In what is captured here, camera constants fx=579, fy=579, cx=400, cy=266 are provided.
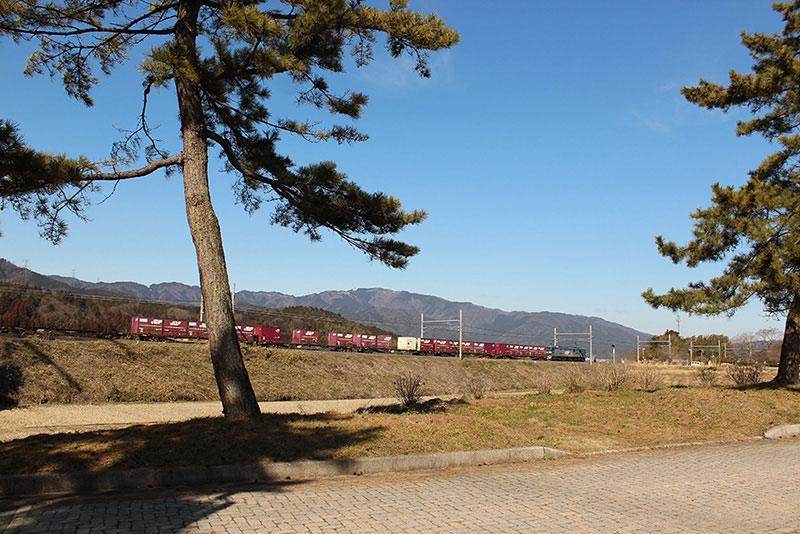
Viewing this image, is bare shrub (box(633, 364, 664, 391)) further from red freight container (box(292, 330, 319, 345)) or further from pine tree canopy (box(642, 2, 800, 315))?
red freight container (box(292, 330, 319, 345))

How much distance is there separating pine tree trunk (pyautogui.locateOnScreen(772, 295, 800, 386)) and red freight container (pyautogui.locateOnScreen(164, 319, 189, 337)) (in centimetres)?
3582

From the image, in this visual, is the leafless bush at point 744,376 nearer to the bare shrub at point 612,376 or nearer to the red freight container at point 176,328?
the bare shrub at point 612,376

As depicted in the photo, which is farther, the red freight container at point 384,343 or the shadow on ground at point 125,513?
the red freight container at point 384,343

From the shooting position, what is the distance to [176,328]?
134ft

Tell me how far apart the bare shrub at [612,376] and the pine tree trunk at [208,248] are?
11215mm

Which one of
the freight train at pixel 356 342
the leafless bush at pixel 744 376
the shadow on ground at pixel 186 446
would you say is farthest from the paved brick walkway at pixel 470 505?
the freight train at pixel 356 342

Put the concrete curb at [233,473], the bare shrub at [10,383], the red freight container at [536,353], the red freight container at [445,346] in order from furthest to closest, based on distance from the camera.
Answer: the red freight container at [536,353]
the red freight container at [445,346]
the bare shrub at [10,383]
the concrete curb at [233,473]

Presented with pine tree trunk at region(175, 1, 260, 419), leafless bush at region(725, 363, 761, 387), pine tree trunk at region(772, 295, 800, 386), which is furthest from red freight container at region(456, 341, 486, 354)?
pine tree trunk at region(175, 1, 260, 419)

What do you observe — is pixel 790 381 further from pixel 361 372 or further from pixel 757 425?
pixel 361 372

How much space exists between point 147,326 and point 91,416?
26.4m

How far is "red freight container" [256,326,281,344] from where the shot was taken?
44.3 m

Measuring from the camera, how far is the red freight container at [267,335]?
145ft

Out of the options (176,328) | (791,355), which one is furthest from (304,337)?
(791,355)

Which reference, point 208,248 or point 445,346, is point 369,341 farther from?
point 208,248
